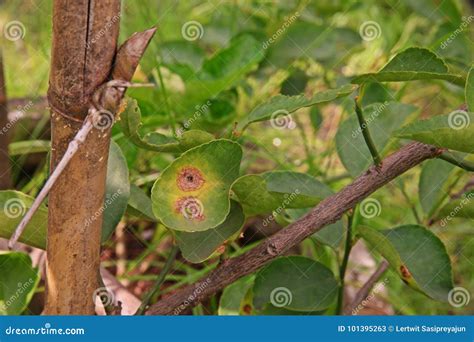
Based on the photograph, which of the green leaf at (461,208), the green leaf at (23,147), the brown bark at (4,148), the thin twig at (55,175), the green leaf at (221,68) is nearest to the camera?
the thin twig at (55,175)

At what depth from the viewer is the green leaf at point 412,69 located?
72 centimetres

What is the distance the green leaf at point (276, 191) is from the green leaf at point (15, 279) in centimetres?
28

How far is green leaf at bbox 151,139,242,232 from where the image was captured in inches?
28.8

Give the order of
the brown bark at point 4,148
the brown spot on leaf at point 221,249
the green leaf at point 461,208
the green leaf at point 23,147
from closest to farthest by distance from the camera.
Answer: the brown spot on leaf at point 221,249
the green leaf at point 461,208
the brown bark at point 4,148
the green leaf at point 23,147

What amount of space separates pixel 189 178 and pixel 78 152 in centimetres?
13

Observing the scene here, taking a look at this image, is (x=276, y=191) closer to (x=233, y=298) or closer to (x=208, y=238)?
(x=208, y=238)

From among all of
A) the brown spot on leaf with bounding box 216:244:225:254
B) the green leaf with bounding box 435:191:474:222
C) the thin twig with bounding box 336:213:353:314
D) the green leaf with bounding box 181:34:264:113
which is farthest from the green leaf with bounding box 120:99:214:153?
the green leaf with bounding box 181:34:264:113

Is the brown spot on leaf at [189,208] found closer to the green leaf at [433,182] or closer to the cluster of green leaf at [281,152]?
the cluster of green leaf at [281,152]

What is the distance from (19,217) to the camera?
2.49ft

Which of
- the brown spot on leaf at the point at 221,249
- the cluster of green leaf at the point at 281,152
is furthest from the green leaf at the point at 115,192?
the brown spot on leaf at the point at 221,249

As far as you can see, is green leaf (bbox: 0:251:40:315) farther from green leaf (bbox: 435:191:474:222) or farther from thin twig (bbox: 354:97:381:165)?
green leaf (bbox: 435:191:474:222)

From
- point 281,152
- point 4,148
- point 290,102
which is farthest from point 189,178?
point 281,152

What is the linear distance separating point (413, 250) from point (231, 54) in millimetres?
546

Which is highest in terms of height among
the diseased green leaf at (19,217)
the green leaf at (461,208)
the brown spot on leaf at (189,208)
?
the green leaf at (461,208)
